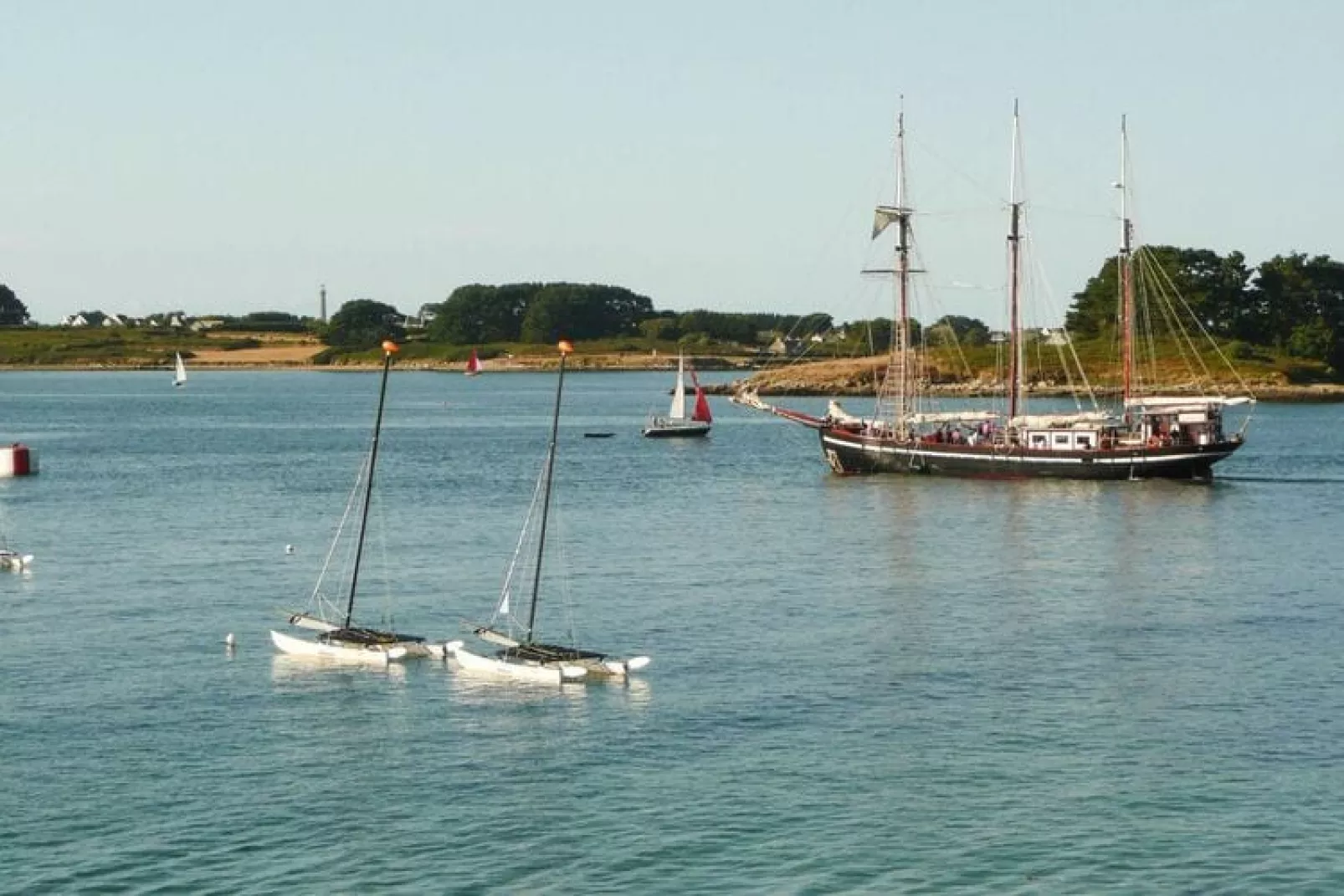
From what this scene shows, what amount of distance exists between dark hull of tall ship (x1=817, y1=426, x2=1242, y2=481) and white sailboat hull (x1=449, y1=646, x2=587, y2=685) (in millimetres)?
78541

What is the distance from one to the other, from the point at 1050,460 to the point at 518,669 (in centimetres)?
7968

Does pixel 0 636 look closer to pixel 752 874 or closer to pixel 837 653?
pixel 837 653

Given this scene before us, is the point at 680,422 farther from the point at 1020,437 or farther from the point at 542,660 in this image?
the point at 542,660

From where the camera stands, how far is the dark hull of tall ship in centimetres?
13388

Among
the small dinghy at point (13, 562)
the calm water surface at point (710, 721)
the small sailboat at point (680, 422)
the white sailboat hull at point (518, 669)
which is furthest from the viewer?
the small sailboat at point (680, 422)

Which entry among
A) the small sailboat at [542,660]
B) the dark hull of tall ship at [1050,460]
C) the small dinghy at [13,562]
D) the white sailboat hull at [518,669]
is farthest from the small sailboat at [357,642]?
the dark hull of tall ship at [1050,460]

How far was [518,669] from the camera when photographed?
6091 cm

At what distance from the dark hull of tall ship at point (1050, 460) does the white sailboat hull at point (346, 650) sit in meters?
78.0

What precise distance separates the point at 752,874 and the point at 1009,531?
63.5 m

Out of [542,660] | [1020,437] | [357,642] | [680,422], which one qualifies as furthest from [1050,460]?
[542,660]

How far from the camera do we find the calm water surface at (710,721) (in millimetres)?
44719

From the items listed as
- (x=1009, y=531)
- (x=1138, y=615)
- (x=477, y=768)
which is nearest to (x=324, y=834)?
(x=477, y=768)

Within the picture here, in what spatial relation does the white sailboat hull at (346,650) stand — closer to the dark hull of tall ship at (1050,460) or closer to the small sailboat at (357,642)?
the small sailboat at (357,642)

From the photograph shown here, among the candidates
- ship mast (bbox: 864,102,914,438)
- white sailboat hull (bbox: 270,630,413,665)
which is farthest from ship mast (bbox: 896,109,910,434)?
white sailboat hull (bbox: 270,630,413,665)
